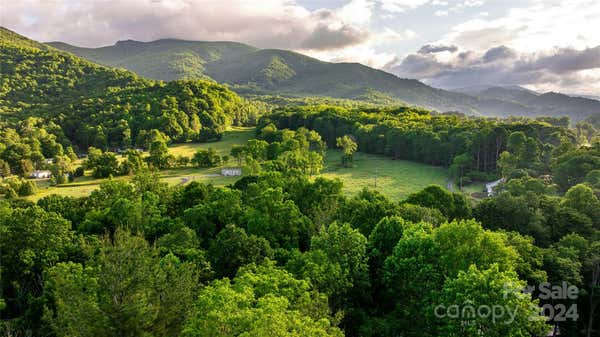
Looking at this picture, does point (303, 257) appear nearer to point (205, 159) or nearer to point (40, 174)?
point (205, 159)

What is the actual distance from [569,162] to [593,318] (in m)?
42.9

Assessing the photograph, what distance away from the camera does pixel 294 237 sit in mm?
35125

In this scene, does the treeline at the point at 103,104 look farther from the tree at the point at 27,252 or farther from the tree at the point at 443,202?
the tree at the point at 443,202

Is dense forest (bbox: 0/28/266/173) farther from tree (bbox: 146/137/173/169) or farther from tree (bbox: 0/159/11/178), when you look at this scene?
tree (bbox: 146/137/173/169)

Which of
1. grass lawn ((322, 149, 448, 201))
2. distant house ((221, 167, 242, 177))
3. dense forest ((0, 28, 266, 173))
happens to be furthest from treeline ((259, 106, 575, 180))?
distant house ((221, 167, 242, 177))

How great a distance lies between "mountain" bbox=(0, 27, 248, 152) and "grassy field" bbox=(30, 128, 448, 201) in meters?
27.6

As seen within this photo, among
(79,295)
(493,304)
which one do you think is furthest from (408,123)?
(79,295)

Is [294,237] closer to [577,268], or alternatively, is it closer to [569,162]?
[577,268]

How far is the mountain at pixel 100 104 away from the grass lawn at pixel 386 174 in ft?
200

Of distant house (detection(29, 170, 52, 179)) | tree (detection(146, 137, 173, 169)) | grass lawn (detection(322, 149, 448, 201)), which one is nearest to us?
grass lawn (detection(322, 149, 448, 201))

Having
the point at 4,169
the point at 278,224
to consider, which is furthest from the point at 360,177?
the point at 4,169

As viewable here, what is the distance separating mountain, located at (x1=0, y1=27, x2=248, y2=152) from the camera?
12888 centimetres

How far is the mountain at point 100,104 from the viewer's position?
5074 inches

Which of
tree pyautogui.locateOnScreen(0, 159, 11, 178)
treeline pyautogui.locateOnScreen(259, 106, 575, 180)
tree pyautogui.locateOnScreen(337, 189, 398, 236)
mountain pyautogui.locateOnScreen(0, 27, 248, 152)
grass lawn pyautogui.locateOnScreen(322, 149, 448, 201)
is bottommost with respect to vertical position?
grass lawn pyautogui.locateOnScreen(322, 149, 448, 201)
